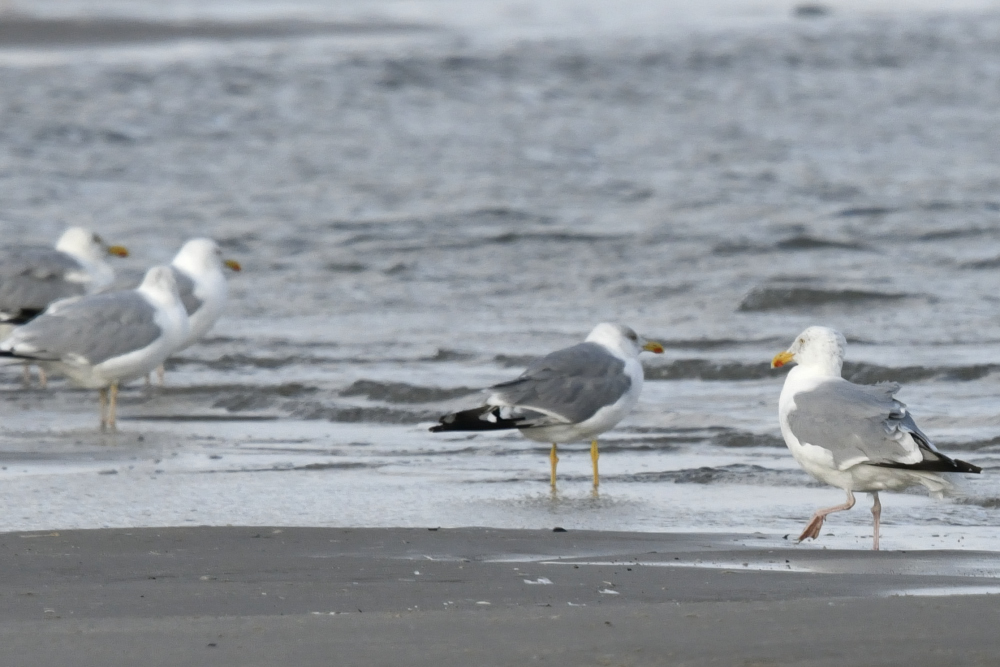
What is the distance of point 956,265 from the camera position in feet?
43.6

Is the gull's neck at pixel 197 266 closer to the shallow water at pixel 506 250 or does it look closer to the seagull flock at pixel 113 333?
the seagull flock at pixel 113 333

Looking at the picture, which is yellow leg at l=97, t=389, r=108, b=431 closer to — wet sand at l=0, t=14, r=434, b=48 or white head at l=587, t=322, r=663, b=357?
white head at l=587, t=322, r=663, b=357

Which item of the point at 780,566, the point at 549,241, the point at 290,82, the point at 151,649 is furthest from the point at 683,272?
the point at 290,82

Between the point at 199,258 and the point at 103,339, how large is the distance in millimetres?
1937

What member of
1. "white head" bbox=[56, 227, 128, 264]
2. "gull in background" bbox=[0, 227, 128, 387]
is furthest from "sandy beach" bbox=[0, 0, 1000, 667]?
"white head" bbox=[56, 227, 128, 264]

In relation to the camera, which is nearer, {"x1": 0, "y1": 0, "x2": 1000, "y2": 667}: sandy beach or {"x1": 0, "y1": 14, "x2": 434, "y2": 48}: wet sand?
{"x1": 0, "y1": 0, "x2": 1000, "y2": 667}: sandy beach

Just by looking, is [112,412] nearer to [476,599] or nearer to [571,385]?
[571,385]

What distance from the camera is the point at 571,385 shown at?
712 centimetres

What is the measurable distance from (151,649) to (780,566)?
6.69 ft

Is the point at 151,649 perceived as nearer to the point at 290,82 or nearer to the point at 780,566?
the point at 780,566

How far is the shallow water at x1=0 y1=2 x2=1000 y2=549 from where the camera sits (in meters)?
6.86

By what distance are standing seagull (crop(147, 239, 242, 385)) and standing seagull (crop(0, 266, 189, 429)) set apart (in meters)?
0.79

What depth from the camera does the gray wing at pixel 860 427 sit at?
5.84 meters

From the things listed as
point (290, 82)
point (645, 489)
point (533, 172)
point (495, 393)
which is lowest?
point (645, 489)
